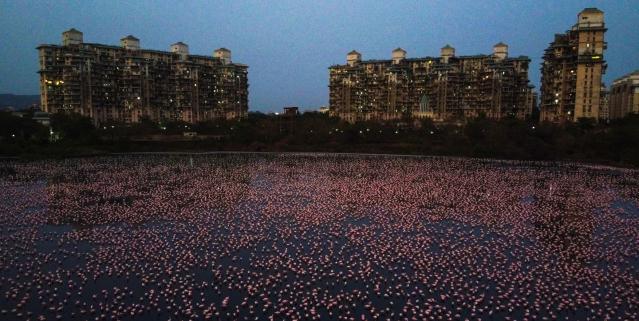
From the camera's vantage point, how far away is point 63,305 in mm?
14445

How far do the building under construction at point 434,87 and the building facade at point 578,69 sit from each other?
2027 cm

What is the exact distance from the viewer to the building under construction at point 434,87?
11638 cm

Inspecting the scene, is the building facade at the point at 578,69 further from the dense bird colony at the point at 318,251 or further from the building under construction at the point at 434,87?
the dense bird colony at the point at 318,251

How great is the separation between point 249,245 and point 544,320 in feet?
41.0

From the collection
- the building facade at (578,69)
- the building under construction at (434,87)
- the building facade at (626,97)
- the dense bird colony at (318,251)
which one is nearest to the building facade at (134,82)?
the building under construction at (434,87)

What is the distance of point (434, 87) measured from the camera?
4860 inches

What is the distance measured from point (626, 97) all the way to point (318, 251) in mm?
112402

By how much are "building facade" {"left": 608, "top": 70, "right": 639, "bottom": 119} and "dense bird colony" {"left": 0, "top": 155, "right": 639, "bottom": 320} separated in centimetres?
7326

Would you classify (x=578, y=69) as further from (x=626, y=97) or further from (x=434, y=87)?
(x=434, y=87)

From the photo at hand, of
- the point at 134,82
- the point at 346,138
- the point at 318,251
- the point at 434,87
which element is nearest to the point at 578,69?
the point at 434,87

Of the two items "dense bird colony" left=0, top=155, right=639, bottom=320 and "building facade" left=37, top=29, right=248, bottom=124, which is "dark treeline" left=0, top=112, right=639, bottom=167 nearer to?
"dense bird colony" left=0, top=155, right=639, bottom=320

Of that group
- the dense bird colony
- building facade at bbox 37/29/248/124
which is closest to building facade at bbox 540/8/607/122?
the dense bird colony

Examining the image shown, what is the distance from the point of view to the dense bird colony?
571 inches

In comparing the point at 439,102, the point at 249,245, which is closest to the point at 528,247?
the point at 249,245
